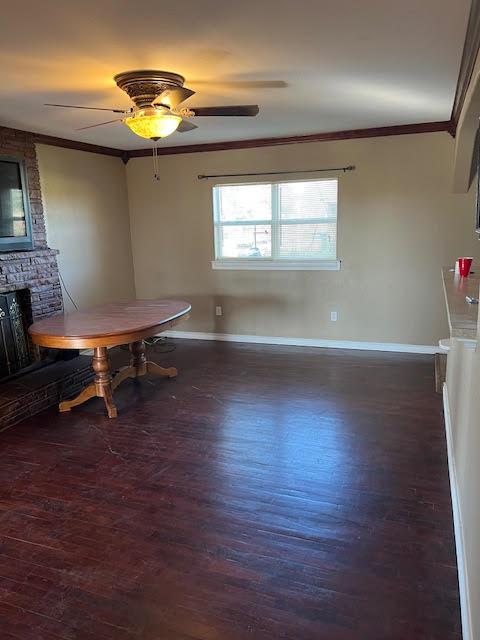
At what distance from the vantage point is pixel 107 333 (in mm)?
3484

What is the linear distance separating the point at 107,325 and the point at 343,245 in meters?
2.86

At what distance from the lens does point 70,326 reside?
3717 millimetres

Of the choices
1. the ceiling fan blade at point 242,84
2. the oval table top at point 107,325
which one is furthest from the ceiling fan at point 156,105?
the oval table top at point 107,325

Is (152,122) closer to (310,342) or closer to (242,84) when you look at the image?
(242,84)

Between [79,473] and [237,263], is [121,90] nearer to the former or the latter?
[79,473]

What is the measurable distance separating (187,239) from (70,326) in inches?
103

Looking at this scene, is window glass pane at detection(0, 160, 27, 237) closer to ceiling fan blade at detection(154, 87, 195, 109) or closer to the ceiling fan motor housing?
the ceiling fan motor housing

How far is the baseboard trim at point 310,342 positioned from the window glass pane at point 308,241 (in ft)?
3.28

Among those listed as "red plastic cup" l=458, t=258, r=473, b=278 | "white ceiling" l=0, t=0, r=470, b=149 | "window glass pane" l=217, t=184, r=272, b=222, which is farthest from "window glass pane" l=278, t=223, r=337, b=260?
"red plastic cup" l=458, t=258, r=473, b=278

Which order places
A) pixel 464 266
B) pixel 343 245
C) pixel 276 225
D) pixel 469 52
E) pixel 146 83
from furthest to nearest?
pixel 276 225, pixel 343 245, pixel 464 266, pixel 146 83, pixel 469 52

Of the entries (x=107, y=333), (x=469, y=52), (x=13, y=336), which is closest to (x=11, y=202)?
(x=13, y=336)

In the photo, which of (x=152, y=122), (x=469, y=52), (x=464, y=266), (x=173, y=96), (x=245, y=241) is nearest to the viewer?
(x=469, y=52)

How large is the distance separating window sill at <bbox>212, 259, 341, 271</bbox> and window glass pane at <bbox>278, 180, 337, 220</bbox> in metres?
0.52

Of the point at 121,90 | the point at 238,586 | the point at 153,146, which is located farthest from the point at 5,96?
the point at 238,586
